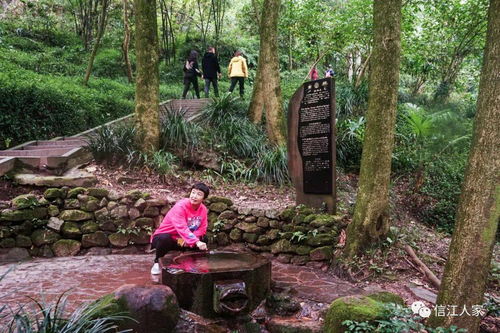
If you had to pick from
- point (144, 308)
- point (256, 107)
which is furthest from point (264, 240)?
point (256, 107)

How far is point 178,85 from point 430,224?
45.7 feet

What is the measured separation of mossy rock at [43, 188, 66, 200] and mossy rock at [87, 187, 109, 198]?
40cm

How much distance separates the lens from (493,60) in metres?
2.91

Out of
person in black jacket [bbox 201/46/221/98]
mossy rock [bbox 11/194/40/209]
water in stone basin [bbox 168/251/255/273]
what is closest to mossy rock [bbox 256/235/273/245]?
water in stone basin [bbox 168/251/255/273]

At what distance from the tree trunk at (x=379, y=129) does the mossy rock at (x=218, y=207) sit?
2.15m

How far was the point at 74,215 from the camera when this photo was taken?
20.3 feet

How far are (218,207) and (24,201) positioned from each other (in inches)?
115

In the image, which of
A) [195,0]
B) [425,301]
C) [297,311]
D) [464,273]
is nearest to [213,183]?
[297,311]

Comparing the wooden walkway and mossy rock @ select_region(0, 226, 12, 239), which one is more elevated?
the wooden walkway

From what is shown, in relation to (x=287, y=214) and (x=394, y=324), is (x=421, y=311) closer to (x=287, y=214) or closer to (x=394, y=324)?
(x=394, y=324)

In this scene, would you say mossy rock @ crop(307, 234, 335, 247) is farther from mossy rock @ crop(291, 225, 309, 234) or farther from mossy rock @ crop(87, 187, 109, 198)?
mossy rock @ crop(87, 187, 109, 198)

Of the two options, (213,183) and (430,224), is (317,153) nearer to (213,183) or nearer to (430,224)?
(213,183)

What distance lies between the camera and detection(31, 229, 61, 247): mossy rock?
5977mm

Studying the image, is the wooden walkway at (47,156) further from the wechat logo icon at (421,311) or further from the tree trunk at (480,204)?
the tree trunk at (480,204)
